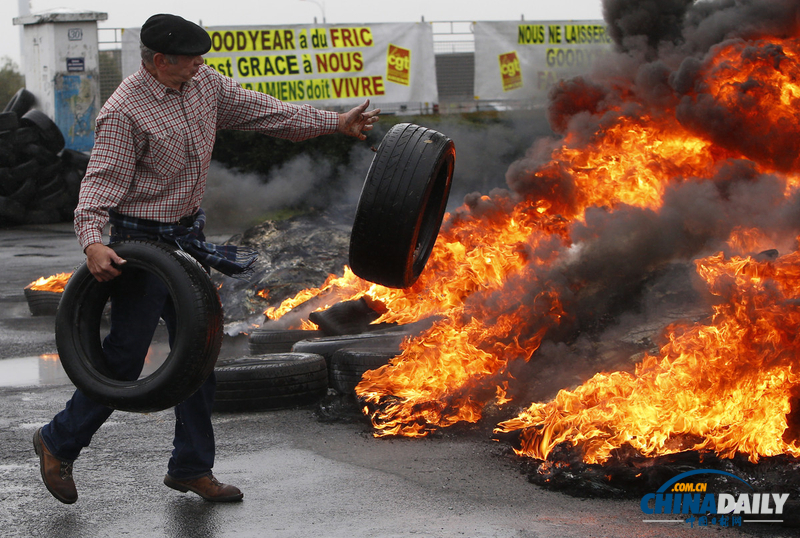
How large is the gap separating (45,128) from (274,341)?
532 inches

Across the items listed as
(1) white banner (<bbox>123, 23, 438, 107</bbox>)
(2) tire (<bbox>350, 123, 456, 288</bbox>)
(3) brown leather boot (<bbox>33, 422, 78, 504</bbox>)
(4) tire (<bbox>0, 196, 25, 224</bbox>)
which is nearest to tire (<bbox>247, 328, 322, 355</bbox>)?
(2) tire (<bbox>350, 123, 456, 288</bbox>)

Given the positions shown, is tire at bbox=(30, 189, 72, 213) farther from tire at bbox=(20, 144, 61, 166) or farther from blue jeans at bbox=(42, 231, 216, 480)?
blue jeans at bbox=(42, 231, 216, 480)

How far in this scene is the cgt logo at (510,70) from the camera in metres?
19.6

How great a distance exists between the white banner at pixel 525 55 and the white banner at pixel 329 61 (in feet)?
4.06

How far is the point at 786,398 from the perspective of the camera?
4277mm

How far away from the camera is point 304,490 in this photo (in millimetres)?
4203

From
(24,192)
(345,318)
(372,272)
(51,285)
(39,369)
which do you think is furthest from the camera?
(24,192)

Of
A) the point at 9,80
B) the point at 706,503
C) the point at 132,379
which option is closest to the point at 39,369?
the point at 132,379

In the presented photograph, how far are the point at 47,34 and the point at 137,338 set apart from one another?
Result: 1859cm

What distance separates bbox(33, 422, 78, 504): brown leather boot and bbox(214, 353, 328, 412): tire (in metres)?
1.65

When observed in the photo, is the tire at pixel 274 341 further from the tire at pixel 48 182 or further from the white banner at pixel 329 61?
the tire at pixel 48 182

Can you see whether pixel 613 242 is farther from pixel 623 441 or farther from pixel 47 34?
pixel 47 34

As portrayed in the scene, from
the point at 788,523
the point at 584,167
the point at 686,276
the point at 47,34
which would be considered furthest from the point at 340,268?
the point at 47,34

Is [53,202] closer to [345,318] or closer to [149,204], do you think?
[345,318]
